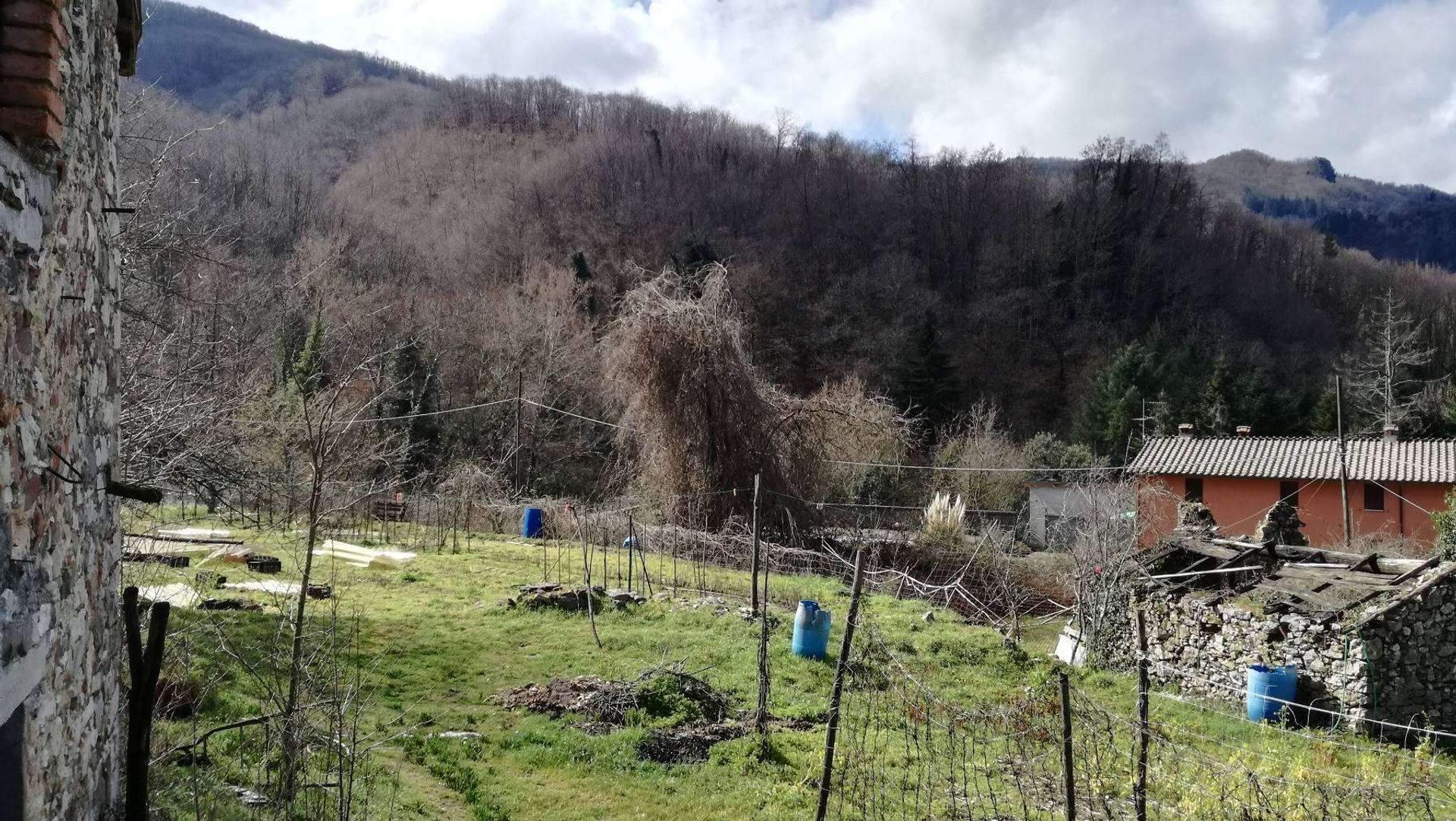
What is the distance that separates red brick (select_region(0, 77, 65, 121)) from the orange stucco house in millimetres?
24691

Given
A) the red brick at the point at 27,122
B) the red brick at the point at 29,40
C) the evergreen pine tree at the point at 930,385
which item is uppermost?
the evergreen pine tree at the point at 930,385

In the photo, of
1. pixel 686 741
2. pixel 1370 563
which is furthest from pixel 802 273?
pixel 686 741

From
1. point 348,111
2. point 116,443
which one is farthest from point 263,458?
point 348,111

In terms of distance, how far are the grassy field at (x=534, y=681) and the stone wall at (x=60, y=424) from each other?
1.04 metres

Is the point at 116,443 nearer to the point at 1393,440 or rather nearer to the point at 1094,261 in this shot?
the point at 1393,440

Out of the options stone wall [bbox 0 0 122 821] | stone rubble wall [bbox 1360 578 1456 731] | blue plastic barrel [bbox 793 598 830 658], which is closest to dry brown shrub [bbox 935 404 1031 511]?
stone rubble wall [bbox 1360 578 1456 731]

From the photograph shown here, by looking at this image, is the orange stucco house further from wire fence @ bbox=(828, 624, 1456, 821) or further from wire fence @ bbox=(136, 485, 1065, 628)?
wire fence @ bbox=(828, 624, 1456, 821)

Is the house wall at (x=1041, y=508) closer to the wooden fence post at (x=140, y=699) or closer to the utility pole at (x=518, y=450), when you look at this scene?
the utility pole at (x=518, y=450)

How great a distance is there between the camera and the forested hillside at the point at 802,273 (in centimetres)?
3416

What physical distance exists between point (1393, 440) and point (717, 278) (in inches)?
831

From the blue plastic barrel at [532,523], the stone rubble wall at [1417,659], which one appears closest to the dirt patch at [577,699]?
the stone rubble wall at [1417,659]

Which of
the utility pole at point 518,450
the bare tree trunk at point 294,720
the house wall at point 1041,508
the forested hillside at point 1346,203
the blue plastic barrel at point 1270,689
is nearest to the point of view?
the bare tree trunk at point 294,720

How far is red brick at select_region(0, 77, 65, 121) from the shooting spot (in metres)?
2.57

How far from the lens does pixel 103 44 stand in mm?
3533
